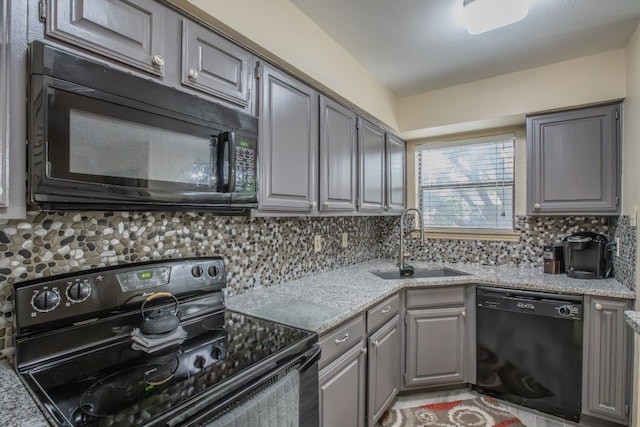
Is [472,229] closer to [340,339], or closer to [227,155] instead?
[340,339]

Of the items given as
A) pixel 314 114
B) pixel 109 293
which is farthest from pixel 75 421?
pixel 314 114

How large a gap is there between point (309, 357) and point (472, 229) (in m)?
2.32

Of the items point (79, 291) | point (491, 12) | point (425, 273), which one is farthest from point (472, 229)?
point (79, 291)

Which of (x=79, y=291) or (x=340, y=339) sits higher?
(x=79, y=291)

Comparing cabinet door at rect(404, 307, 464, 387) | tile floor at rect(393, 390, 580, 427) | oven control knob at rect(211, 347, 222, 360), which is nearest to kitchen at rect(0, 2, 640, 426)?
oven control knob at rect(211, 347, 222, 360)

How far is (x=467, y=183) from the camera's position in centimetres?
307

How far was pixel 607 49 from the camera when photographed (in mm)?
2221

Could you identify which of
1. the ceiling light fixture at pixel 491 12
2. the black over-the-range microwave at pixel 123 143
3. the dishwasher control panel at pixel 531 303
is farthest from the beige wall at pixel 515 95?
the black over-the-range microwave at pixel 123 143

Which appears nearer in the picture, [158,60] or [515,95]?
[158,60]

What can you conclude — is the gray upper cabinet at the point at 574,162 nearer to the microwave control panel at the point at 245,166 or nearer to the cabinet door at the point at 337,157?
the cabinet door at the point at 337,157

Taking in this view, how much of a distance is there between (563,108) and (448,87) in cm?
84

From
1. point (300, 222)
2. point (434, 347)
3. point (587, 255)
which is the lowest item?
point (434, 347)

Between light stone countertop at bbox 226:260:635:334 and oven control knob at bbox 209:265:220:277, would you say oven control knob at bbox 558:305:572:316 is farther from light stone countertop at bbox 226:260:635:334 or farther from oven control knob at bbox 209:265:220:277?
oven control knob at bbox 209:265:220:277

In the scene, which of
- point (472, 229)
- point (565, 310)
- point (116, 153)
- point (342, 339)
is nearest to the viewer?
point (116, 153)
